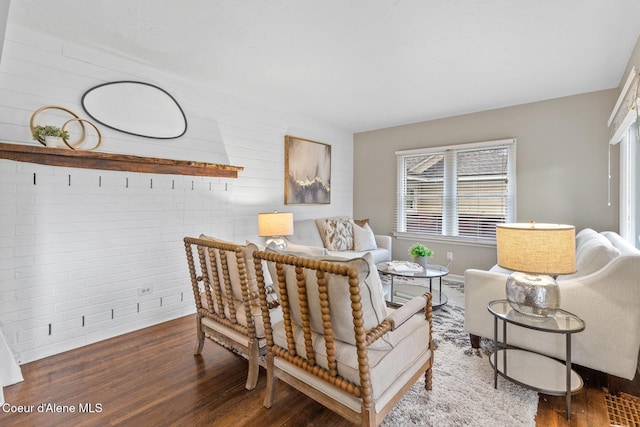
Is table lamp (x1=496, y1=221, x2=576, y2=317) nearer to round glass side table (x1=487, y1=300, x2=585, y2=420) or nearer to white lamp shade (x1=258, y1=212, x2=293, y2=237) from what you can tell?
round glass side table (x1=487, y1=300, x2=585, y2=420)

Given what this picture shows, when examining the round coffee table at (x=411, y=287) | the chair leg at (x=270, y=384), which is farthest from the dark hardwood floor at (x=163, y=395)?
the round coffee table at (x=411, y=287)

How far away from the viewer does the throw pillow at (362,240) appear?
4547 mm

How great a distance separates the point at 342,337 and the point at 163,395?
1.29 m

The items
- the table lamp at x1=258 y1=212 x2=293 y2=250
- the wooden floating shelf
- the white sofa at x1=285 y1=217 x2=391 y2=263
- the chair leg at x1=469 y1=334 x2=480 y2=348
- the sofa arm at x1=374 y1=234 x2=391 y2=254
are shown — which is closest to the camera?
the wooden floating shelf

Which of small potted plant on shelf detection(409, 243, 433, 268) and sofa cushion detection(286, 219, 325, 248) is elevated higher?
sofa cushion detection(286, 219, 325, 248)

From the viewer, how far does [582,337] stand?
Answer: 189 centimetres

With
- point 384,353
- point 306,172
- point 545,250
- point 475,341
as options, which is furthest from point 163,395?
point 306,172

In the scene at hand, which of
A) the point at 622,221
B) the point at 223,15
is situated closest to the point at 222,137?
the point at 223,15

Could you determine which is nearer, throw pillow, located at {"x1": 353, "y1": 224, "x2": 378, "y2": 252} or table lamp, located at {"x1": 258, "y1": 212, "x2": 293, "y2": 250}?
table lamp, located at {"x1": 258, "y1": 212, "x2": 293, "y2": 250}

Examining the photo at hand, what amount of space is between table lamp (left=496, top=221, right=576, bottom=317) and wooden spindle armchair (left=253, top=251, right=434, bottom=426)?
0.68 meters

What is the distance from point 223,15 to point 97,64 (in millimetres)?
1346

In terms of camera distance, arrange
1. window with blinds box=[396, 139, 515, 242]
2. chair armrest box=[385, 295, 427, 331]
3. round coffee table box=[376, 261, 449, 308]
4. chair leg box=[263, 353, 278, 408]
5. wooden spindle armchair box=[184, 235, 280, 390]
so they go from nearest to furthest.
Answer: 1. chair armrest box=[385, 295, 427, 331]
2. chair leg box=[263, 353, 278, 408]
3. wooden spindle armchair box=[184, 235, 280, 390]
4. round coffee table box=[376, 261, 449, 308]
5. window with blinds box=[396, 139, 515, 242]

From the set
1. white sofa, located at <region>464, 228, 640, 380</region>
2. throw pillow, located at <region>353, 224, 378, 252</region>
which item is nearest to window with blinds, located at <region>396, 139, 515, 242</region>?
throw pillow, located at <region>353, 224, 378, 252</region>

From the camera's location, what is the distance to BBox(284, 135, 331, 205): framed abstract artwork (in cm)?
441
